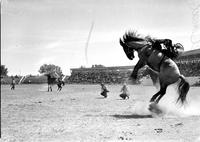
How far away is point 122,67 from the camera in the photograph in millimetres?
71938

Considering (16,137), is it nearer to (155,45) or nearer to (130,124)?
(130,124)

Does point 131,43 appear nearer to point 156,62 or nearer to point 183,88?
point 156,62

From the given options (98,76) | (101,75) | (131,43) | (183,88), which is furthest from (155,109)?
(101,75)

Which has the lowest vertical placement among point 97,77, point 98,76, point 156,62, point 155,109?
point 155,109

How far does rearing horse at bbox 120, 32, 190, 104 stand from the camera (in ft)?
38.0

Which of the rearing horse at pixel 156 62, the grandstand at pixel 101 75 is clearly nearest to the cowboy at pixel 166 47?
the rearing horse at pixel 156 62

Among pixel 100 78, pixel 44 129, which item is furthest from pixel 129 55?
pixel 100 78

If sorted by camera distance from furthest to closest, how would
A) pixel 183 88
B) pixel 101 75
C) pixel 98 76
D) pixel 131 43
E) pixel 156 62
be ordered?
pixel 101 75
pixel 98 76
pixel 131 43
pixel 156 62
pixel 183 88

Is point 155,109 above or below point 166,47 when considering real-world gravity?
below

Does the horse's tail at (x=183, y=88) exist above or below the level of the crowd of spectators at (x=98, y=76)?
below

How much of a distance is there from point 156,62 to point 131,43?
51.8 inches

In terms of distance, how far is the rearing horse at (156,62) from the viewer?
1158 cm

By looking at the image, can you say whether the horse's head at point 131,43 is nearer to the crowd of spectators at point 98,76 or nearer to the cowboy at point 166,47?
the cowboy at point 166,47

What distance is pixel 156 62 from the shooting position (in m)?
11.8
